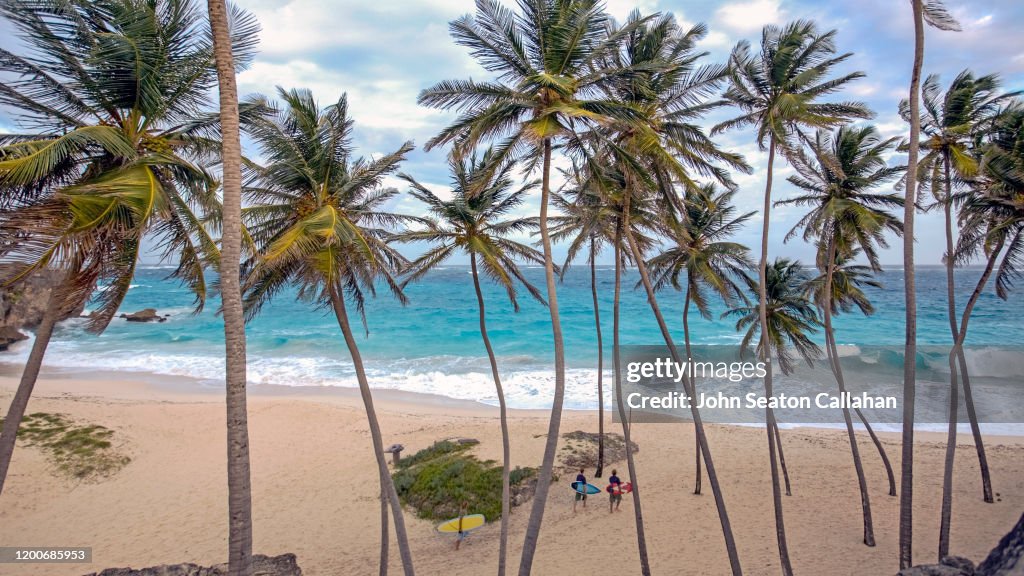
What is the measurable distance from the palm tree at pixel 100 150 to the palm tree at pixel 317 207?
3.47 ft

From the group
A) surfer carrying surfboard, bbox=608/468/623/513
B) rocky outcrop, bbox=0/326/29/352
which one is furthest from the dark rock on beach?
rocky outcrop, bbox=0/326/29/352

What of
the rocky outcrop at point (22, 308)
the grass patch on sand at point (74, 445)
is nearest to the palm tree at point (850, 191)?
the grass patch on sand at point (74, 445)

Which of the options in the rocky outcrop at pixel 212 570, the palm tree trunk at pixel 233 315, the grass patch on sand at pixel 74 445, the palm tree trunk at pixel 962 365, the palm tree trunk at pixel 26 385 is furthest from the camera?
the grass patch on sand at pixel 74 445

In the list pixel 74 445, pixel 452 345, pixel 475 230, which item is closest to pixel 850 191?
pixel 475 230

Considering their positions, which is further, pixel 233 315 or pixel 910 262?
pixel 910 262

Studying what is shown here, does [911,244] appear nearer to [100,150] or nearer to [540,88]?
[540,88]

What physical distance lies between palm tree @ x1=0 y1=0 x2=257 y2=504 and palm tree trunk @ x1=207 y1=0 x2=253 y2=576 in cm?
103

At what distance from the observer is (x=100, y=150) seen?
5754 mm

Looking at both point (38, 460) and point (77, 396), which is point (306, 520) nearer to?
point (38, 460)

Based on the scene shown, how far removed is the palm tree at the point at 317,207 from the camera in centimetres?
682

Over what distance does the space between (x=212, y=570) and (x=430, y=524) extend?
572 cm

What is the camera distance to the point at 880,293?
224 feet

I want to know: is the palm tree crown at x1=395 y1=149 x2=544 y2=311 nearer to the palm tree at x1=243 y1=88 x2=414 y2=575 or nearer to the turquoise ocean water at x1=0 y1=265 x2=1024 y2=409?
the palm tree at x1=243 y1=88 x2=414 y2=575

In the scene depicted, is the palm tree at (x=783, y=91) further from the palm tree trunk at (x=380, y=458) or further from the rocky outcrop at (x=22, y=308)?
the rocky outcrop at (x=22, y=308)
